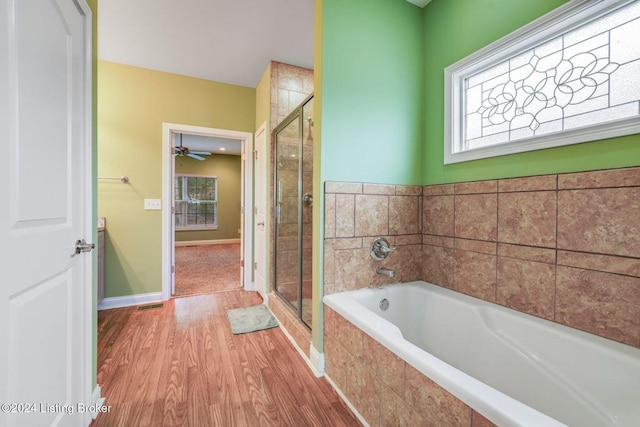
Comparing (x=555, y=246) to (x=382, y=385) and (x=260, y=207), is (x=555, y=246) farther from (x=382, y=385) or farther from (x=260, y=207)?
(x=260, y=207)

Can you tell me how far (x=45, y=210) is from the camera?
3.20ft

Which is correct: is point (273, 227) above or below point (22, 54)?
below

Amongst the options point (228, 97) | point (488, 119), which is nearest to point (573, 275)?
point (488, 119)

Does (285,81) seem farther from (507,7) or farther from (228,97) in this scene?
(507,7)

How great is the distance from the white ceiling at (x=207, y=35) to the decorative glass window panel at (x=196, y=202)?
15.1ft

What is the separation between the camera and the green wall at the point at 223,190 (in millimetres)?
7166

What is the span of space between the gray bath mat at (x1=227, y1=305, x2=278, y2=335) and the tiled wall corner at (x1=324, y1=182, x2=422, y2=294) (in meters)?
1.08

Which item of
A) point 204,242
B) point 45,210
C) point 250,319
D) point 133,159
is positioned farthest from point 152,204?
point 204,242

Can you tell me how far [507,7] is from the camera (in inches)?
60.0

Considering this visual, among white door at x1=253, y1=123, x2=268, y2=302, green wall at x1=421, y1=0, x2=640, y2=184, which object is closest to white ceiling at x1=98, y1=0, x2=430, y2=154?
green wall at x1=421, y1=0, x2=640, y2=184

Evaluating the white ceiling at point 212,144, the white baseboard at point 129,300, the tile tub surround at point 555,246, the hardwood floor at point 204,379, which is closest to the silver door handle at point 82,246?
the hardwood floor at point 204,379

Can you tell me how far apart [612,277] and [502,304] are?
52 centimetres

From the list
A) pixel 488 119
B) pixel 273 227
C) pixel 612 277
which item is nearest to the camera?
pixel 612 277

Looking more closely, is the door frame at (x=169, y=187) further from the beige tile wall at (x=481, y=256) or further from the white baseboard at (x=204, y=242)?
the white baseboard at (x=204, y=242)
